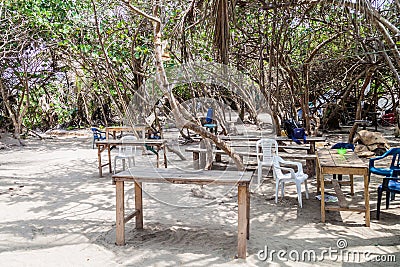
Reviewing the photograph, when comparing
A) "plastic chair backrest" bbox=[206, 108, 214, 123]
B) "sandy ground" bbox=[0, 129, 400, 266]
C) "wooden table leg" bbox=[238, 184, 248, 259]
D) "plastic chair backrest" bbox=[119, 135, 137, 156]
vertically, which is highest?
"plastic chair backrest" bbox=[206, 108, 214, 123]

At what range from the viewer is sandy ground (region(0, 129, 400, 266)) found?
3.01 metres

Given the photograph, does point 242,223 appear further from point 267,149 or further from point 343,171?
point 267,149

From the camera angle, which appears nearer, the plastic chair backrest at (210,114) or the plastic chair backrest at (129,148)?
the plastic chair backrest at (129,148)

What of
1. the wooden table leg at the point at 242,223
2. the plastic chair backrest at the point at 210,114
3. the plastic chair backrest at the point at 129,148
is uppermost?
the plastic chair backrest at the point at 210,114

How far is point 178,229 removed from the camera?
373 cm

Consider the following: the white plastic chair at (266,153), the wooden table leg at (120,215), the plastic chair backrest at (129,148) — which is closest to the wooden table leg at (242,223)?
the wooden table leg at (120,215)

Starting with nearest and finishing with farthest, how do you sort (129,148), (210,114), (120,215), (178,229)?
(120,215), (178,229), (129,148), (210,114)

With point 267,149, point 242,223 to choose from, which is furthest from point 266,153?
point 242,223

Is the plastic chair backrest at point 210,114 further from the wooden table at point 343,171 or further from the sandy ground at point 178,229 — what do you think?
the wooden table at point 343,171

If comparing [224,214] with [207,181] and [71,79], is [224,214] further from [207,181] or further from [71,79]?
[71,79]

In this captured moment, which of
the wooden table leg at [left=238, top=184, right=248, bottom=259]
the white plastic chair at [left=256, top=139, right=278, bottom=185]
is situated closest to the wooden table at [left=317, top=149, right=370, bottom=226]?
the wooden table leg at [left=238, top=184, right=248, bottom=259]

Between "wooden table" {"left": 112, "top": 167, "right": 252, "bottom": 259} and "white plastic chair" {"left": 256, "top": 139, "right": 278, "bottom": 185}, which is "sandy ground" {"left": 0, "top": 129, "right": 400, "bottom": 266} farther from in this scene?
"white plastic chair" {"left": 256, "top": 139, "right": 278, "bottom": 185}

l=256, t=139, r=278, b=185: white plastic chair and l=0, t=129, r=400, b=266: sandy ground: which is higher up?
l=256, t=139, r=278, b=185: white plastic chair

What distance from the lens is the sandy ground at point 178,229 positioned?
3.01 m
